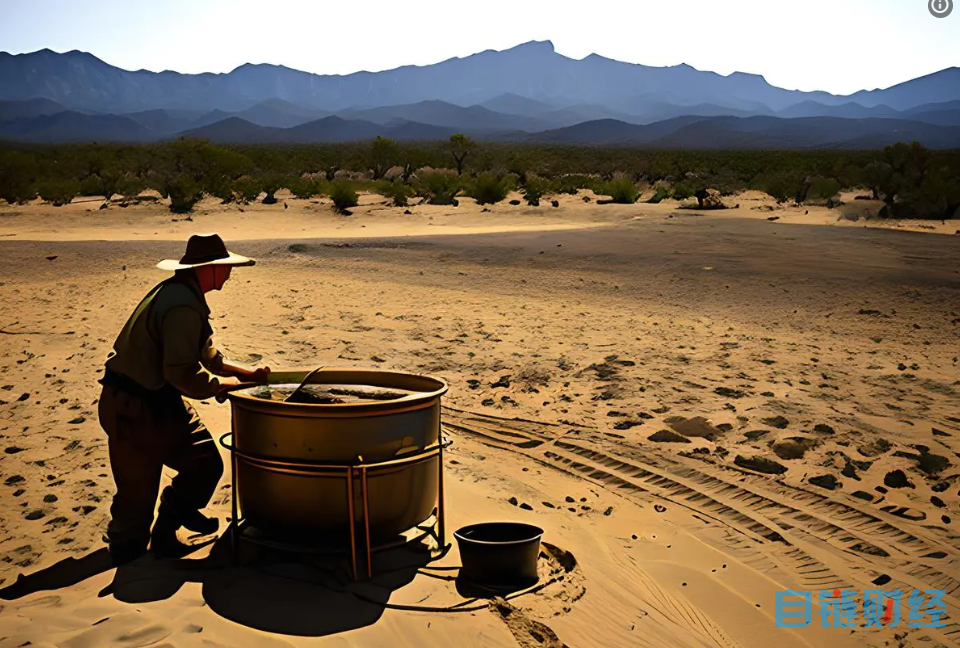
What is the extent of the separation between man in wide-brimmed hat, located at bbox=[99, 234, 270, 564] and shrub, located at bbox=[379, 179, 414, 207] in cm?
2327

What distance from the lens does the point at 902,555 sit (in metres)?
4.91

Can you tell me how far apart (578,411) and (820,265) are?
809 cm

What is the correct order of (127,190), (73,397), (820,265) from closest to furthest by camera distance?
(73,397) < (820,265) < (127,190)

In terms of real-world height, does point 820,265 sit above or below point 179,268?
below

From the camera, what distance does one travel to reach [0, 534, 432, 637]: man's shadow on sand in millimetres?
3748

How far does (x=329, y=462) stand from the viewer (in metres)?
4.02

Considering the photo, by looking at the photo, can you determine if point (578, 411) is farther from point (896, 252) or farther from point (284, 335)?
point (896, 252)

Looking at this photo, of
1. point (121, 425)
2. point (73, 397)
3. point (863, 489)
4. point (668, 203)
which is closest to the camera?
point (121, 425)

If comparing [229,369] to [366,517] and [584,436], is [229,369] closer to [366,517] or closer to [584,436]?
[366,517]

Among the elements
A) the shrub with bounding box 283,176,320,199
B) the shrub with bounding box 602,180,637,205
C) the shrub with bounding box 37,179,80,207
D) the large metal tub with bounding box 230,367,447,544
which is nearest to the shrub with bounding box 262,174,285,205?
the shrub with bounding box 283,176,320,199

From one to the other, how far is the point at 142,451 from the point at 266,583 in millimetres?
847

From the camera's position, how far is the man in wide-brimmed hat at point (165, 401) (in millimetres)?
4141

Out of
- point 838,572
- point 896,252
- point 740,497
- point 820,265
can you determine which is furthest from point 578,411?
point 896,252

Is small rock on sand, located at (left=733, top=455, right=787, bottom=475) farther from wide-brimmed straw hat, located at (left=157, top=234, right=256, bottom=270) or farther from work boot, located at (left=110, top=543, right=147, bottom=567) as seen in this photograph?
work boot, located at (left=110, top=543, right=147, bottom=567)
